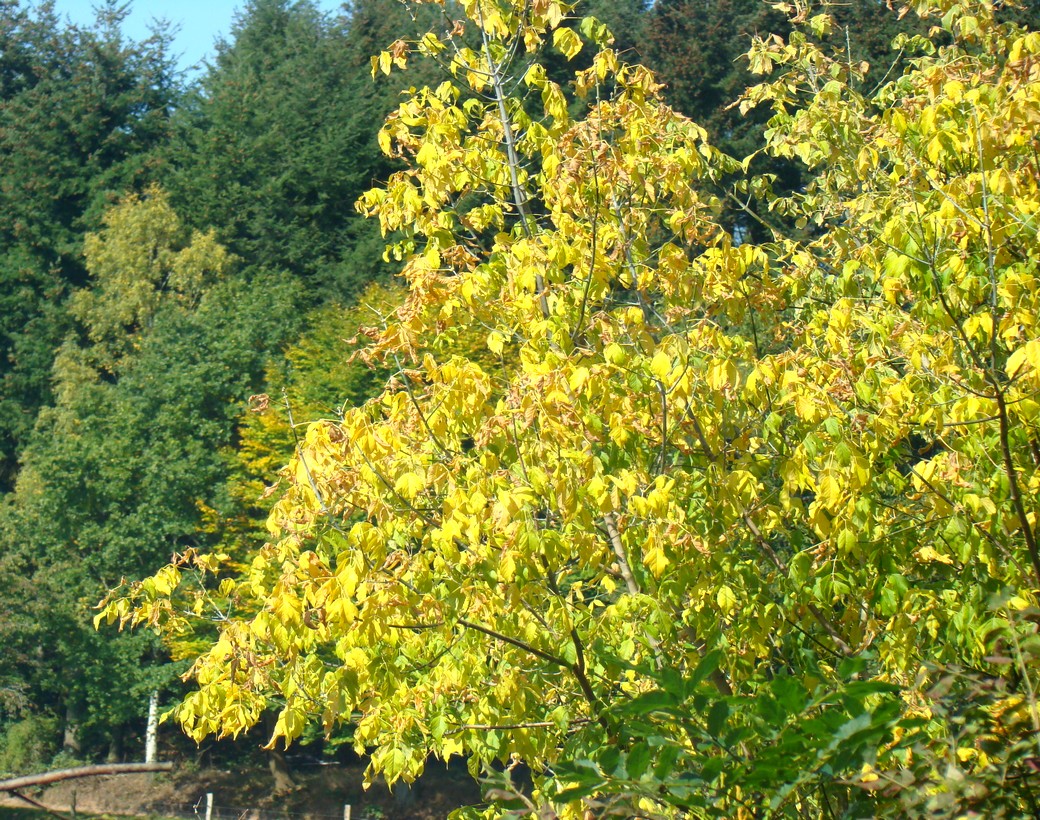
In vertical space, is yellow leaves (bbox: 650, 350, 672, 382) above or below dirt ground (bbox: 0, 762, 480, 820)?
above

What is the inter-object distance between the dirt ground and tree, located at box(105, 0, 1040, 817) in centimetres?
2293

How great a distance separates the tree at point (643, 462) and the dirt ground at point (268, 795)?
22929 millimetres

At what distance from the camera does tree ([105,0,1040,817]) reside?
4656 millimetres

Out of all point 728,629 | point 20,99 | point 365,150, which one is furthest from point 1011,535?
point 20,99

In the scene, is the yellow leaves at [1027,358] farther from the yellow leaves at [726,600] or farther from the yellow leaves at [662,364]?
the yellow leaves at [726,600]

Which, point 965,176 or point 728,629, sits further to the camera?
point 728,629

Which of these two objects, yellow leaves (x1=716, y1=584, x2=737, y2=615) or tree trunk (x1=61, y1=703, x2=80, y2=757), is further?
tree trunk (x1=61, y1=703, x2=80, y2=757)

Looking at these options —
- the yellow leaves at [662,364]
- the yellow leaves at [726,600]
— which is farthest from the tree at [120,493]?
the yellow leaves at [662,364]

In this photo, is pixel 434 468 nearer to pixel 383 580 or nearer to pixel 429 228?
pixel 383 580

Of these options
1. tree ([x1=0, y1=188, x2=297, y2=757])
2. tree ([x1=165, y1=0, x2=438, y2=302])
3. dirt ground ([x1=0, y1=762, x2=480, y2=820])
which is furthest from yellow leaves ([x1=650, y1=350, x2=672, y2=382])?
tree ([x1=165, y1=0, x2=438, y2=302])

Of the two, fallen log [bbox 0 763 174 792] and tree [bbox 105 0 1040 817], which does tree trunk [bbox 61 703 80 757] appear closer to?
tree [bbox 105 0 1040 817]

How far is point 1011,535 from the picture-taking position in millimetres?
4824

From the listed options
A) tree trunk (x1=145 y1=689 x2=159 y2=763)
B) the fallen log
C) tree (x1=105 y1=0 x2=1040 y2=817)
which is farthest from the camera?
tree trunk (x1=145 y1=689 x2=159 y2=763)

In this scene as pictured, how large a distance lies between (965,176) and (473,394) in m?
2.38
